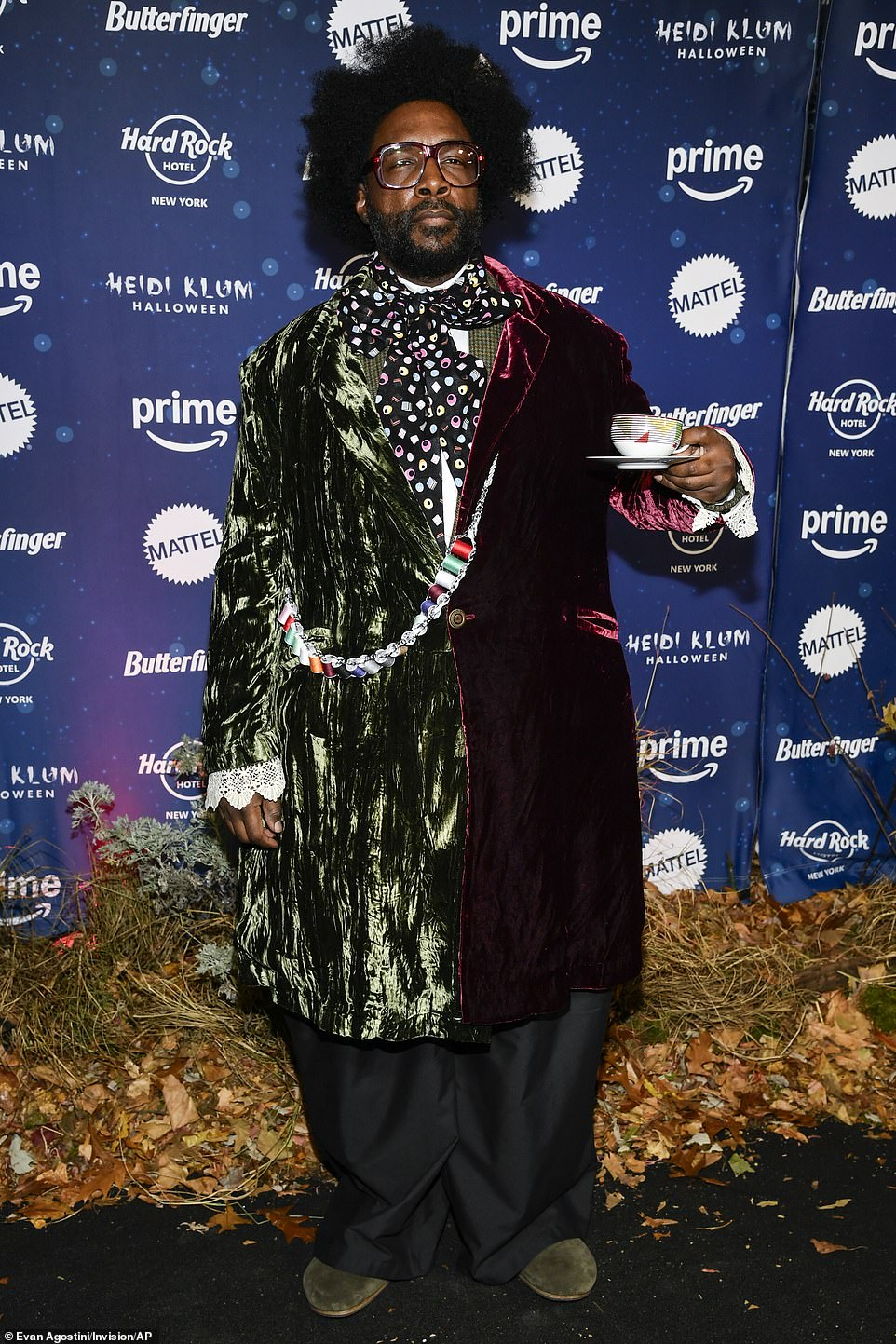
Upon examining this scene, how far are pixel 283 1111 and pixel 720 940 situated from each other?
162 centimetres

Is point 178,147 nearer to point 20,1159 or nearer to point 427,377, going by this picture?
point 427,377

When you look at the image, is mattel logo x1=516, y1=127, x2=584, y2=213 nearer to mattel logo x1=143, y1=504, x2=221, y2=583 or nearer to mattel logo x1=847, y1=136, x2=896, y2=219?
mattel logo x1=847, y1=136, x2=896, y2=219

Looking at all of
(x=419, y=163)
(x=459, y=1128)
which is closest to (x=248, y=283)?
(x=419, y=163)

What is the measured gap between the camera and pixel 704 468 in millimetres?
2434

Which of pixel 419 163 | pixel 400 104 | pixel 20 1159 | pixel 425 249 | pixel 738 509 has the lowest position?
pixel 20 1159

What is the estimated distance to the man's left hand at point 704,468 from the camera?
2.42 metres

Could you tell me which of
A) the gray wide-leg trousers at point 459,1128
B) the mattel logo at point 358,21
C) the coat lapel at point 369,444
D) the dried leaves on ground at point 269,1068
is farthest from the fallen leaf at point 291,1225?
the mattel logo at point 358,21

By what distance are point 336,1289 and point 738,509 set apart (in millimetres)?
1924

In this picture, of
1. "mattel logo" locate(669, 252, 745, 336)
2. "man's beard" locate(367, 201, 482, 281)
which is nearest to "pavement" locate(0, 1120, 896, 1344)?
"man's beard" locate(367, 201, 482, 281)

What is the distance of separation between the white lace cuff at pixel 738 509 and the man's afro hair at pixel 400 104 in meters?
0.90

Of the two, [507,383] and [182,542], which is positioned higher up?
[507,383]

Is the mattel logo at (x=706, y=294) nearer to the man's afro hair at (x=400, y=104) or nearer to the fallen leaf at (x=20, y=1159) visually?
the man's afro hair at (x=400, y=104)

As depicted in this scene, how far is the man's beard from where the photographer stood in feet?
8.29

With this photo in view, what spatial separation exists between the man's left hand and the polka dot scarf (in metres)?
0.41
